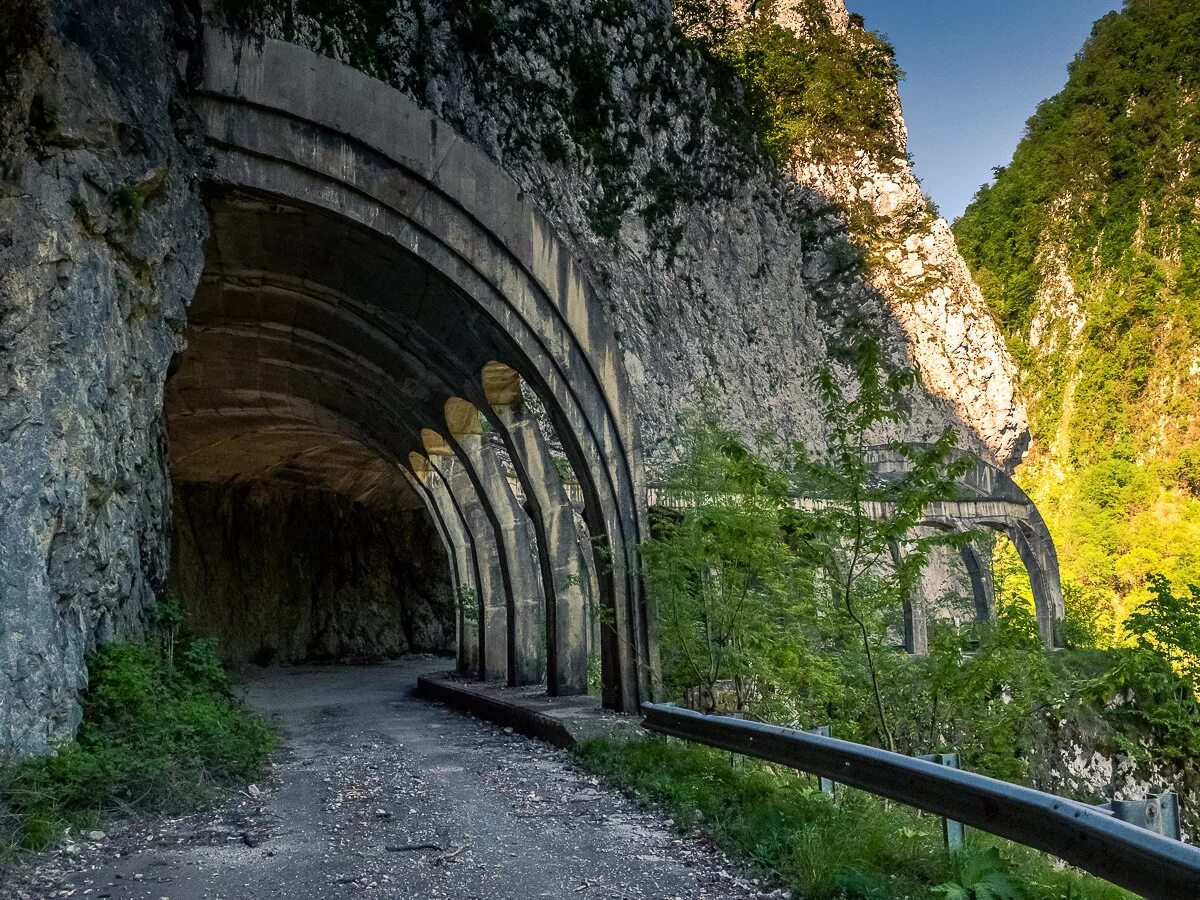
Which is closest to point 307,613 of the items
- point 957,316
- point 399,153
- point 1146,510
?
point 399,153

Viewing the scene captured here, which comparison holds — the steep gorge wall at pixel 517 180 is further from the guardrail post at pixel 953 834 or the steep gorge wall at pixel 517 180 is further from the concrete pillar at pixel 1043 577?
the concrete pillar at pixel 1043 577

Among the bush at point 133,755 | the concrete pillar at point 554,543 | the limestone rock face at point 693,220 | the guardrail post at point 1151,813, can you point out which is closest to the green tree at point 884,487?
the guardrail post at point 1151,813

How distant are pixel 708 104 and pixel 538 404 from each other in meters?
17.3

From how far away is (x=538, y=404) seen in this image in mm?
24094

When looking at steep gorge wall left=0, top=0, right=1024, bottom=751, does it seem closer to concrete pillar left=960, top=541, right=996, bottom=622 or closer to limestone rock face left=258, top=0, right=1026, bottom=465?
limestone rock face left=258, top=0, right=1026, bottom=465

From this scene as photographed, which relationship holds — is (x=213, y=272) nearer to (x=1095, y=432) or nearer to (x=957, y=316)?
(x=957, y=316)

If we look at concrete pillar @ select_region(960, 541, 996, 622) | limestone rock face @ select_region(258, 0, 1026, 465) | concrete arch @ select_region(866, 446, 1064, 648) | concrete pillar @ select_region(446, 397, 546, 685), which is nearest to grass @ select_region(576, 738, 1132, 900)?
concrete pillar @ select_region(446, 397, 546, 685)

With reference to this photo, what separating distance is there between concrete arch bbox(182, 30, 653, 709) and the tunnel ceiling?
36 millimetres

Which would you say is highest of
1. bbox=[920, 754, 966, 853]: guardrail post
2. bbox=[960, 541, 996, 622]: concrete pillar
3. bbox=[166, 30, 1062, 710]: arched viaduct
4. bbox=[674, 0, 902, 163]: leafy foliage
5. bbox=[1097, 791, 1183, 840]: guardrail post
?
bbox=[674, 0, 902, 163]: leafy foliage

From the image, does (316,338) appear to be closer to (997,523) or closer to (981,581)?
(981,581)

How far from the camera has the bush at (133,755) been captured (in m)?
5.34

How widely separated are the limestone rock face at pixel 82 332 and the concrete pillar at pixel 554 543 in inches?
182

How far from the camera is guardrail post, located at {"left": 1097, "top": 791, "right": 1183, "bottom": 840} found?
130 inches

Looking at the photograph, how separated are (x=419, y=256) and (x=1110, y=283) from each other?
49.6 meters
